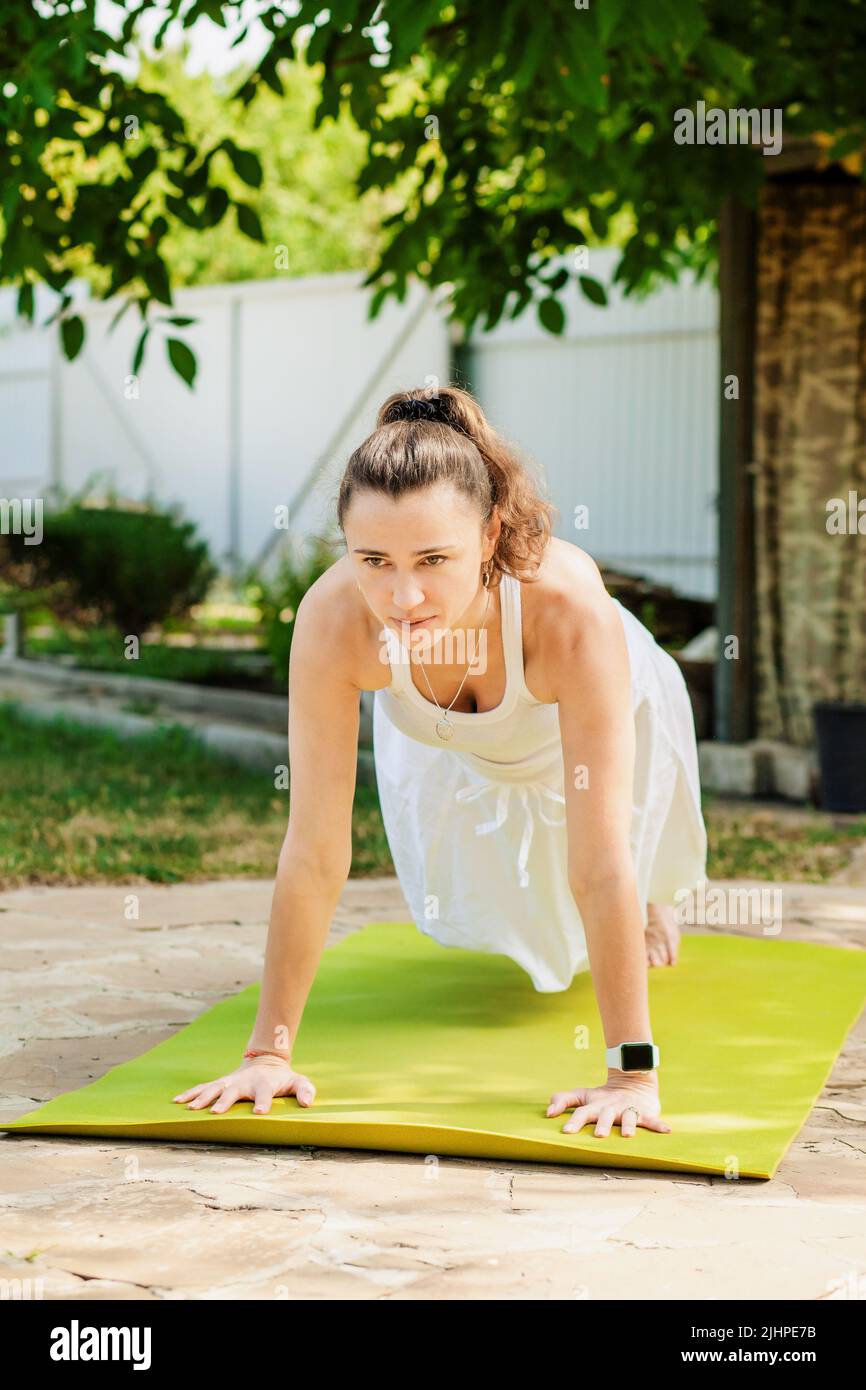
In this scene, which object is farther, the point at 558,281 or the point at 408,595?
the point at 558,281

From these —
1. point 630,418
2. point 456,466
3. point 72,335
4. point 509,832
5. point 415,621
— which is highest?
point 630,418

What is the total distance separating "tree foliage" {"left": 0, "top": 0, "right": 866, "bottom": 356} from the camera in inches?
150

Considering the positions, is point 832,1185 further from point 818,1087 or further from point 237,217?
point 237,217

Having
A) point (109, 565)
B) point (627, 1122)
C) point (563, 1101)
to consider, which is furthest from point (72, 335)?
point (109, 565)

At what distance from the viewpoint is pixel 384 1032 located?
3004mm

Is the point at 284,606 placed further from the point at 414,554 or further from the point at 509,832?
the point at 414,554

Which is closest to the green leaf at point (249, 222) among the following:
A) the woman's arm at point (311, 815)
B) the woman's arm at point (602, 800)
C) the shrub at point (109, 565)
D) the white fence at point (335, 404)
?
the woman's arm at point (311, 815)

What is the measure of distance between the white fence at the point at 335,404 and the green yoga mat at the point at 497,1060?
3.80 metres

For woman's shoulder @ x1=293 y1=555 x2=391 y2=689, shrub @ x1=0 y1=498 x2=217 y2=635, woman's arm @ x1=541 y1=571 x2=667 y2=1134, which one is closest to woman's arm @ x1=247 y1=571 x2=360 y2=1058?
woman's shoulder @ x1=293 y1=555 x2=391 y2=689

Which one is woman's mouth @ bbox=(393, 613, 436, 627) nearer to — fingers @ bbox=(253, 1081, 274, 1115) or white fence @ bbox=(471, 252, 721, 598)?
fingers @ bbox=(253, 1081, 274, 1115)

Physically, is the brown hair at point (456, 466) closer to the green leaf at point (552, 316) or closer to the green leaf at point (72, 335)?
the green leaf at point (72, 335)

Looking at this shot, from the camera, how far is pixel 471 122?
590 centimetres

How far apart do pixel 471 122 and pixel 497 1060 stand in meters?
4.18

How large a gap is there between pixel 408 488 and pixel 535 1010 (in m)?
1.35
